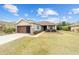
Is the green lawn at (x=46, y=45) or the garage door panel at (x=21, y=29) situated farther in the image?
the garage door panel at (x=21, y=29)

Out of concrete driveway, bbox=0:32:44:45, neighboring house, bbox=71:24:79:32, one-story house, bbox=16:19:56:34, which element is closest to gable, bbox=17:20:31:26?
one-story house, bbox=16:19:56:34

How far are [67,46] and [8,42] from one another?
46.7 inches

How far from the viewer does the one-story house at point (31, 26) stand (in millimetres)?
3305

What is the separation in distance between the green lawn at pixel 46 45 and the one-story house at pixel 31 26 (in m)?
0.16

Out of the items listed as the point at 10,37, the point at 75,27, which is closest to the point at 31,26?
the point at 10,37

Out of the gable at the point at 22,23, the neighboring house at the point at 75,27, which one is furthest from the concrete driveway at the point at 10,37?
the neighboring house at the point at 75,27

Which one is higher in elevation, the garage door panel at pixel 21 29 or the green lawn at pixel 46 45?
the garage door panel at pixel 21 29

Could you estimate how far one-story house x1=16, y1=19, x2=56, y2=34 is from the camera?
3305mm

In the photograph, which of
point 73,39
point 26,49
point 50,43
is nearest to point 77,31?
point 73,39

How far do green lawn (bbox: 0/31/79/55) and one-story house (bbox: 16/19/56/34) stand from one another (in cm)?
16

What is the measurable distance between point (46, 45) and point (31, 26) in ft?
1.70

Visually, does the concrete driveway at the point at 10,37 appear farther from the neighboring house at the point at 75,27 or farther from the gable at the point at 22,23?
the neighboring house at the point at 75,27

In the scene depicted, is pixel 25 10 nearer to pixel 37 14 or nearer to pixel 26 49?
pixel 37 14

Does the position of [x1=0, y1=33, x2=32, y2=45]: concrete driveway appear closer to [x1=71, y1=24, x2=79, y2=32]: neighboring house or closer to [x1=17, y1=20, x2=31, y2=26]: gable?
[x1=17, y1=20, x2=31, y2=26]: gable
